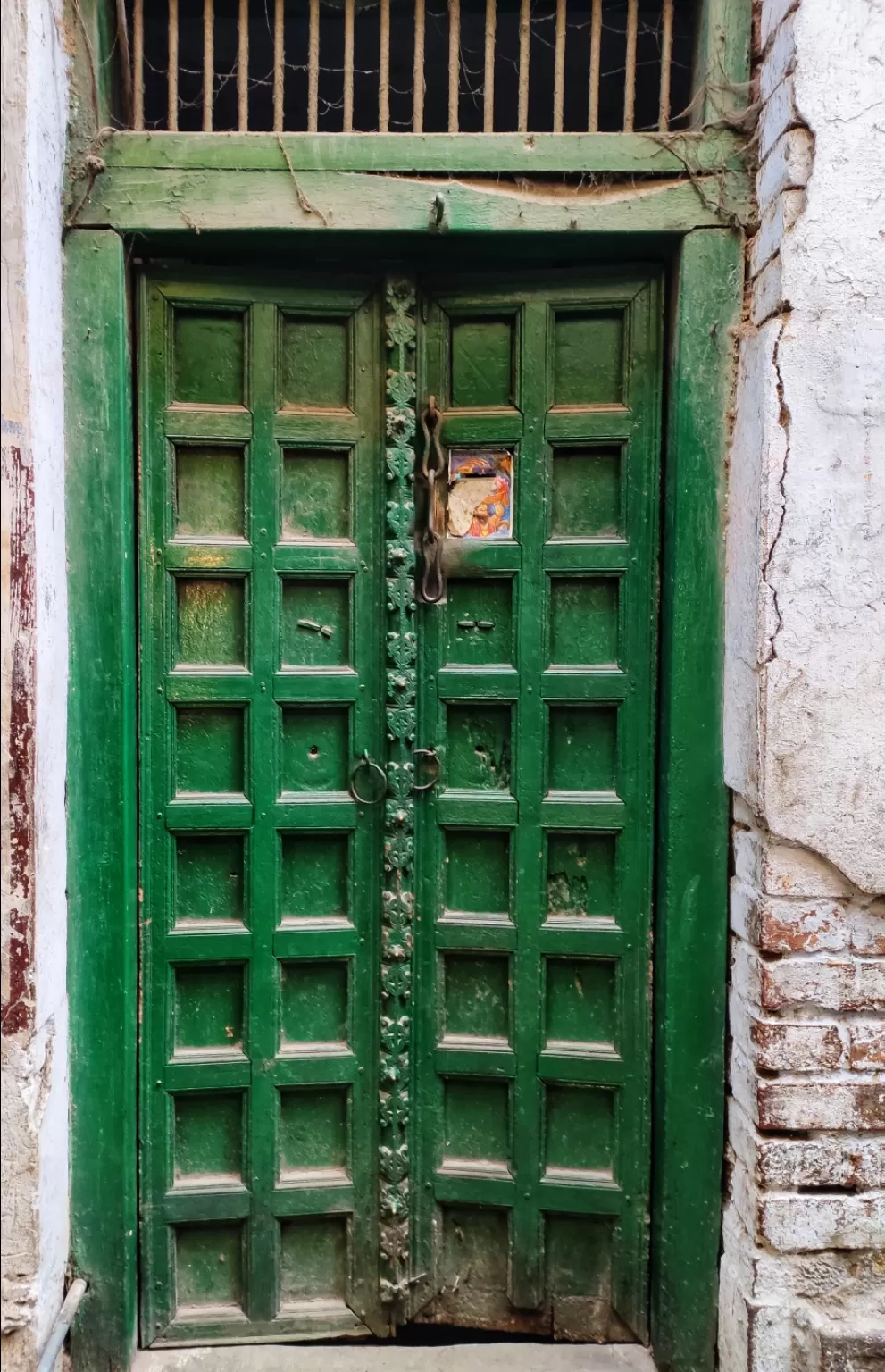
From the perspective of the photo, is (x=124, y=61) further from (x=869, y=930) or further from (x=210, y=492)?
(x=869, y=930)

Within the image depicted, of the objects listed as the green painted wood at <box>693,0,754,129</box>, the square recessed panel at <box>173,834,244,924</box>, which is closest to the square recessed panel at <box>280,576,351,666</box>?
the square recessed panel at <box>173,834,244,924</box>

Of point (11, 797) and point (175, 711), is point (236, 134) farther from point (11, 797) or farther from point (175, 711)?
point (11, 797)

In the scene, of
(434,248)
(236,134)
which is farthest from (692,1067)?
(236,134)

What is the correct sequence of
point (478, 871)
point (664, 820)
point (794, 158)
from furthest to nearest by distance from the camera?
1. point (478, 871)
2. point (664, 820)
3. point (794, 158)

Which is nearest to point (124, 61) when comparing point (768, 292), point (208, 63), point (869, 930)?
point (208, 63)

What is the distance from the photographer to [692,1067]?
7.16 ft

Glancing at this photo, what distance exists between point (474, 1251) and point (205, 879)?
3.91ft

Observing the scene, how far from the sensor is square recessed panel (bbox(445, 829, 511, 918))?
90.8 inches

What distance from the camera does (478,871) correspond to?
7.59 feet

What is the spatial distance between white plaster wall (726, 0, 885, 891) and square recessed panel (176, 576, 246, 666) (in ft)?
4.04

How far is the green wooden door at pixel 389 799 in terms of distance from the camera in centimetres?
223

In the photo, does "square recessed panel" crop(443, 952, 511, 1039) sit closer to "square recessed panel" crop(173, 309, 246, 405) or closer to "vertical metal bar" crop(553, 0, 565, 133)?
"square recessed panel" crop(173, 309, 246, 405)

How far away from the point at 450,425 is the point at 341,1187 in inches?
76.7

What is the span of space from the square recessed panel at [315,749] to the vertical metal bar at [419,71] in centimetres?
141
